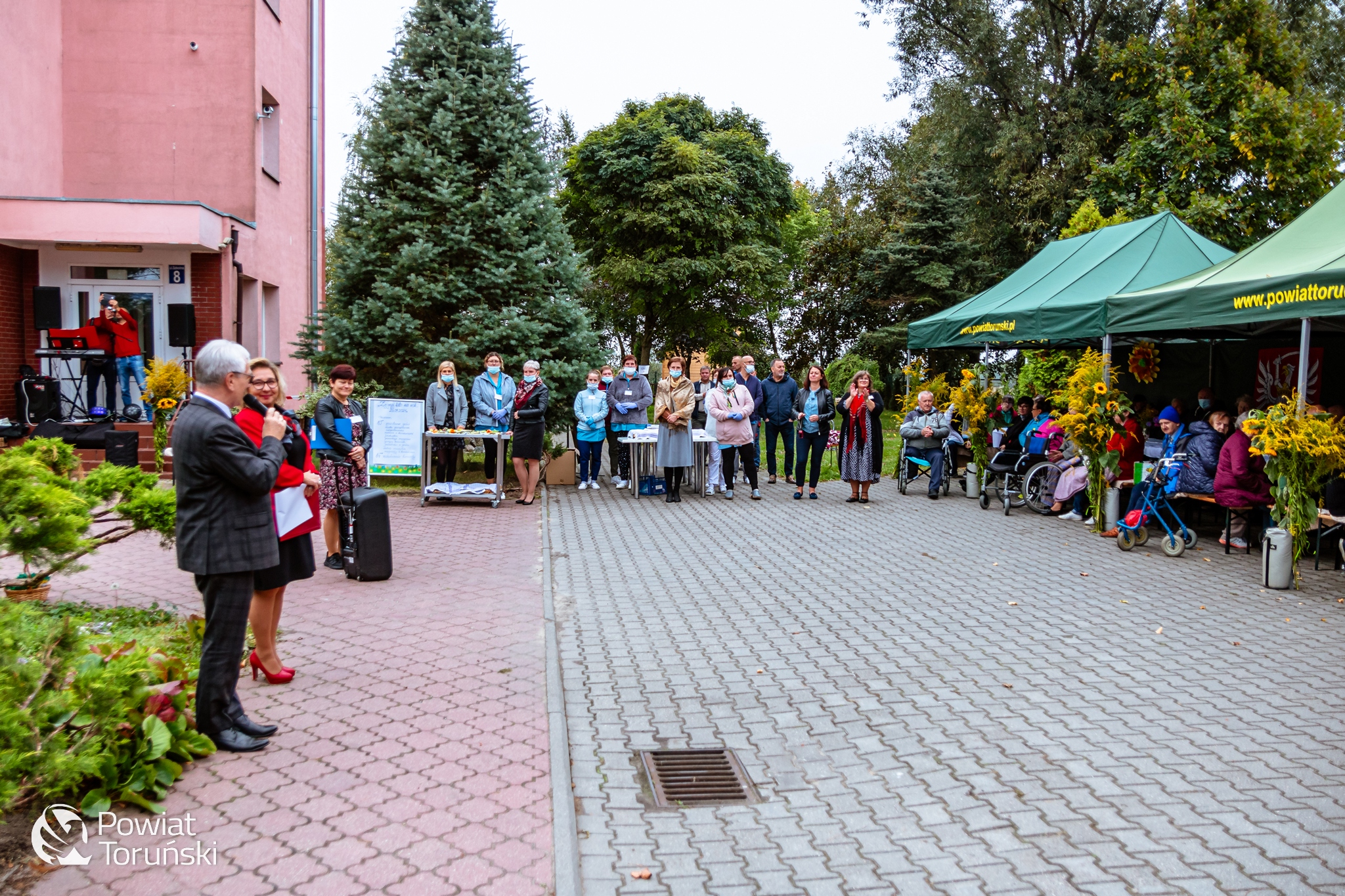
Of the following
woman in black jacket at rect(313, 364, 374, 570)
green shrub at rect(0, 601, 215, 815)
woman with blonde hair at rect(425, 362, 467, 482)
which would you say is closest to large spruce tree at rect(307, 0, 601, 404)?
woman with blonde hair at rect(425, 362, 467, 482)

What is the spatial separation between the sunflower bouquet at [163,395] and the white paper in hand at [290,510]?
10984mm

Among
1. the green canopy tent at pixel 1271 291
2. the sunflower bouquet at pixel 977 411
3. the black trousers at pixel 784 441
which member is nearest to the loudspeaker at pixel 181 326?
the black trousers at pixel 784 441

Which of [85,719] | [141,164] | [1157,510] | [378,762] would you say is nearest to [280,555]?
[378,762]

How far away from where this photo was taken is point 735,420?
15492 mm

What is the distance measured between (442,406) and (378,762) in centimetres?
1018

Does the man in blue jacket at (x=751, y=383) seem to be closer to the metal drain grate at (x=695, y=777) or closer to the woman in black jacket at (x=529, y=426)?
the woman in black jacket at (x=529, y=426)

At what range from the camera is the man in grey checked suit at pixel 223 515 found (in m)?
4.80

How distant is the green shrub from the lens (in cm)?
391

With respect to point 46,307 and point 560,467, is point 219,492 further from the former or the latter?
point 46,307

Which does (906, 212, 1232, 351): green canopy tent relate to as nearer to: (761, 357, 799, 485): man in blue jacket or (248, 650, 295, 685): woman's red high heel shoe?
(761, 357, 799, 485): man in blue jacket

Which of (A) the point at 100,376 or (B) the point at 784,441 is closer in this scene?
(B) the point at 784,441

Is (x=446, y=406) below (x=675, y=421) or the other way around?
the other way around

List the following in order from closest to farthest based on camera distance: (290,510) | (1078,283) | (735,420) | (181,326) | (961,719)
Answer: (961,719) → (290,510) → (1078,283) → (735,420) → (181,326)

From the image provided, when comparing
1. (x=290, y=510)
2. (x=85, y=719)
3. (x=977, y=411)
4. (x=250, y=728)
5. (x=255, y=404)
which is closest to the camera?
(x=85, y=719)
